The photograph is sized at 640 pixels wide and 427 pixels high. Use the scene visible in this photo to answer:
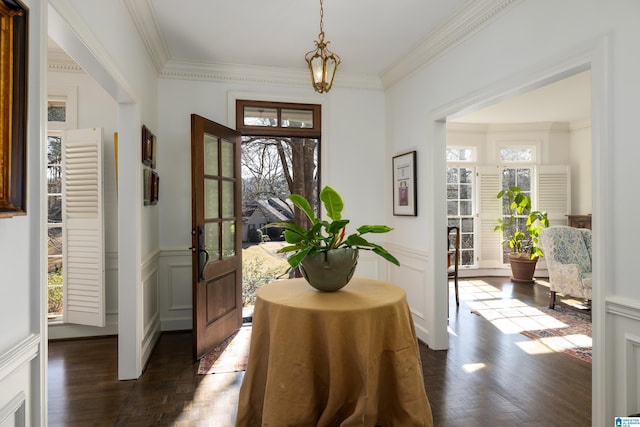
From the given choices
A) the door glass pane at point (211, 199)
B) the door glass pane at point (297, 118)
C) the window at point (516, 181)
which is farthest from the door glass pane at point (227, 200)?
the window at point (516, 181)

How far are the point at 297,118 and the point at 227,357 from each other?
269cm

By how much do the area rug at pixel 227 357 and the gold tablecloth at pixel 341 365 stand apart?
134 centimetres

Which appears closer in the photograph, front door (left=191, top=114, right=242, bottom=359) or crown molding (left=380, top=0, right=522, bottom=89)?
crown molding (left=380, top=0, right=522, bottom=89)

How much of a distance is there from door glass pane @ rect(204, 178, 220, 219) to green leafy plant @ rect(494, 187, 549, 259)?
5.38 metres

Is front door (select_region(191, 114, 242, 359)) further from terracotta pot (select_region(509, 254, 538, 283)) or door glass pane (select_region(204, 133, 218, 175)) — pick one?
terracotta pot (select_region(509, 254, 538, 283))

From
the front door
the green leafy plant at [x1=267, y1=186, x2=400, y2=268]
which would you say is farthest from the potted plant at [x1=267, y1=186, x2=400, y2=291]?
the front door

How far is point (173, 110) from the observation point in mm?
4176

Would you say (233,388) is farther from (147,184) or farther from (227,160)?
(227,160)

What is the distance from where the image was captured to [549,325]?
441 centimetres

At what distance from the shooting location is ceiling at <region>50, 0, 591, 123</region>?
3031 millimetres

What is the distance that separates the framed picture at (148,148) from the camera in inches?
130

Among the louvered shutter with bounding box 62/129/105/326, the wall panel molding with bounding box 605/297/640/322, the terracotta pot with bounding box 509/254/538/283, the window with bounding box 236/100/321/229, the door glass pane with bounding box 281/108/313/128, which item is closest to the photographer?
the wall panel molding with bounding box 605/297/640/322

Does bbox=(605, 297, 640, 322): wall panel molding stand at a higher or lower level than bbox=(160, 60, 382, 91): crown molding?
lower

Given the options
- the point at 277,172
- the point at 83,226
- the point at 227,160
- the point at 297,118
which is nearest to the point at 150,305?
the point at 83,226
